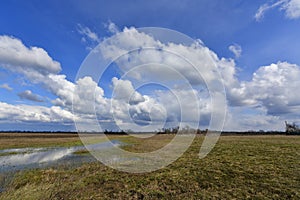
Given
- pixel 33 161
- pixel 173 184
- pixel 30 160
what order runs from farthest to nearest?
pixel 30 160
pixel 33 161
pixel 173 184

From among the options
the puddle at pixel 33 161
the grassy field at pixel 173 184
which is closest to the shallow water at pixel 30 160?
the puddle at pixel 33 161

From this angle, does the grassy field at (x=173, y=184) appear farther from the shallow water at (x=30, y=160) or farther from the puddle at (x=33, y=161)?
the shallow water at (x=30, y=160)

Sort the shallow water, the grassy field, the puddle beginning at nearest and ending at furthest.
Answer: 1. the grassy field
2. the puddle
3. the shallow water

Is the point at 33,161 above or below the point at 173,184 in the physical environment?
below

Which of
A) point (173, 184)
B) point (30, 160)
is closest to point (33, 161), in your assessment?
point (30, 160)

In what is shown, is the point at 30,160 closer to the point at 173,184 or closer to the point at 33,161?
the point at 33,161

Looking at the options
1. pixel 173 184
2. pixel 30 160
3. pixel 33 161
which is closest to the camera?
pixel 173 184

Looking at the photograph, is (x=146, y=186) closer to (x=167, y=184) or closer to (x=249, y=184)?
(x=167, y=184)

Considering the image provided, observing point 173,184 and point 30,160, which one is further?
point 30,160

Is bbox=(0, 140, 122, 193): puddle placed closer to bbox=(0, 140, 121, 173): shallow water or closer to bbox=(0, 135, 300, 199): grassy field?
bbox=(0, 140, 121, 173): shallow water

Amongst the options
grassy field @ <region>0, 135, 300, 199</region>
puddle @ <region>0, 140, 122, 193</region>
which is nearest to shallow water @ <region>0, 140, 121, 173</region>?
puddle @ <region>0, 140, 122, 193</region>

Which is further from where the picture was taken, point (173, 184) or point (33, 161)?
point (33, 161)

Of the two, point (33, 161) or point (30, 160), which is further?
point (30, 160)

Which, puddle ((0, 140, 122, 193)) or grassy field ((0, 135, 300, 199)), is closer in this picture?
grassy field ((0, 135, 300, 199))
